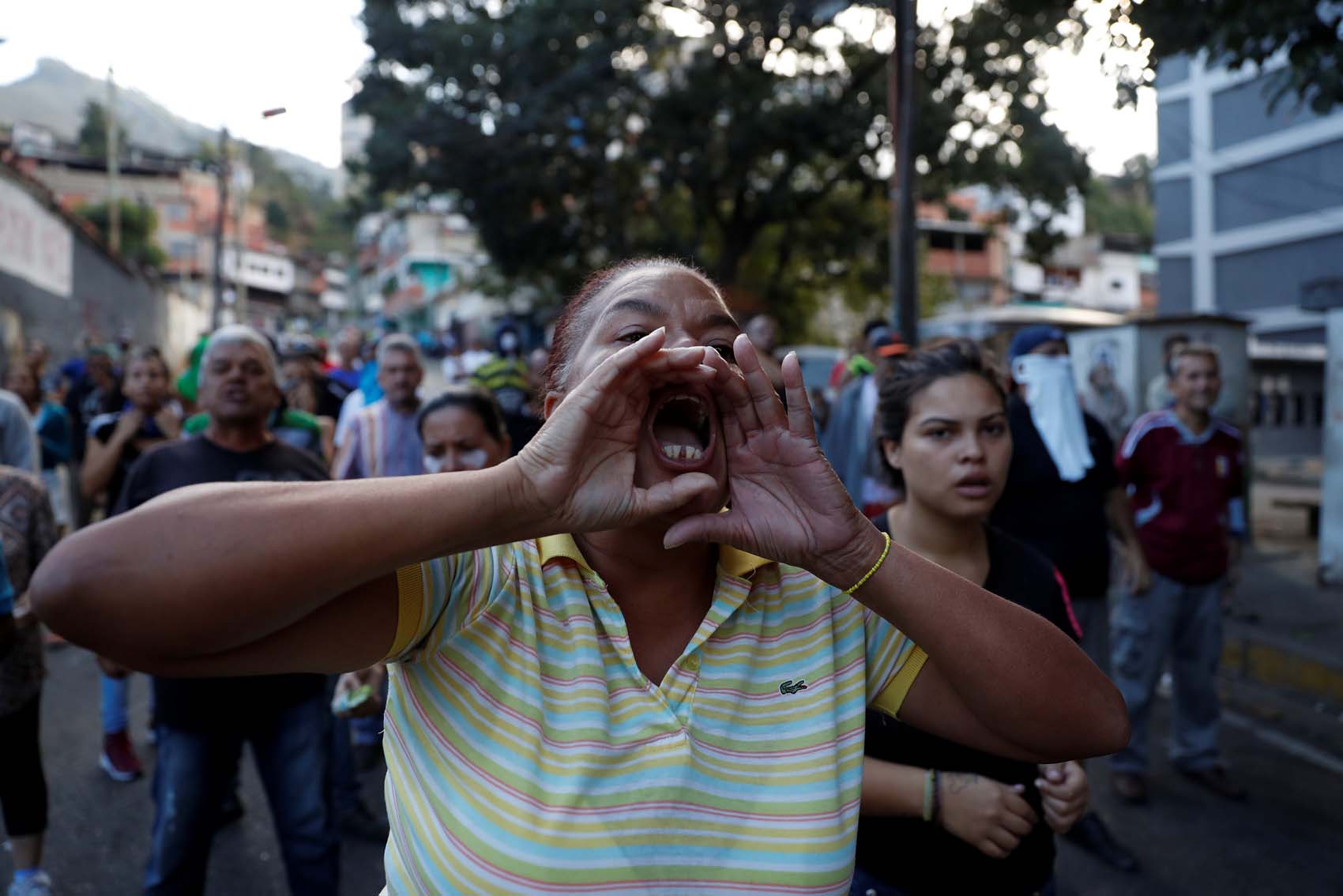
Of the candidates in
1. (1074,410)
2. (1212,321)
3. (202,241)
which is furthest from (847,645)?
(202,241)

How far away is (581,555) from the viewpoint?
1452 millimetres

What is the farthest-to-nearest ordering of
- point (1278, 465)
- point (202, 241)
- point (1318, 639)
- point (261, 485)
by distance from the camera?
point (202, 241), point (1278, 465), point (1318, 639), point (261, 485)

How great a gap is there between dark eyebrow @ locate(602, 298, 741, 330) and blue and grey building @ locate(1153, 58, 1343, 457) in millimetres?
22615

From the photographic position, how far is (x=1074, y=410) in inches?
169

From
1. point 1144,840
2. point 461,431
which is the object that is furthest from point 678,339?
point 1144,840

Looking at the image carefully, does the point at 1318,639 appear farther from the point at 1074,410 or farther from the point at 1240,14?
the point at 1240,14

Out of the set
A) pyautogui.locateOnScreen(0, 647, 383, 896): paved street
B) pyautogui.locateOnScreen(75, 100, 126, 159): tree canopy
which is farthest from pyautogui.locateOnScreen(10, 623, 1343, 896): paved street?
pyautogui.locateOnScreen(75, 100, 126, 159): tree canopy

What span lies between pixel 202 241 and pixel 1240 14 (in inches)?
2585

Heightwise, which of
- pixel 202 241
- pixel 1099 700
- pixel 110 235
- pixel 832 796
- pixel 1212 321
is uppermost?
pixel 202 241

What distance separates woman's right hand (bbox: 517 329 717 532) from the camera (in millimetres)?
1201

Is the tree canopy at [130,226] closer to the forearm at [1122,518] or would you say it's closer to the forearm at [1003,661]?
the forearm at [1122,518]

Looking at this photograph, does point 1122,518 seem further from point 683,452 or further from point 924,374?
point 683,452

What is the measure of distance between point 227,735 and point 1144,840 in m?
3.63

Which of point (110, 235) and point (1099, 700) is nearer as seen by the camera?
point (1099, 700)
